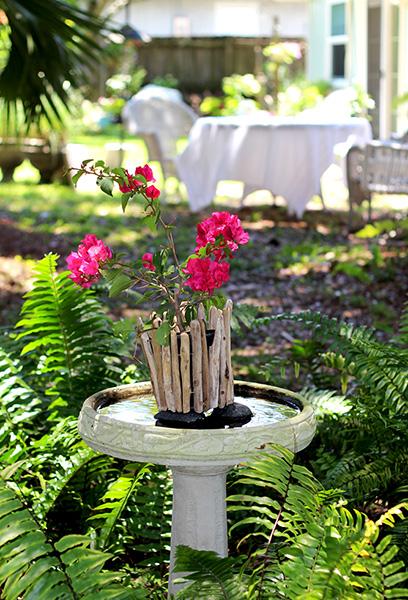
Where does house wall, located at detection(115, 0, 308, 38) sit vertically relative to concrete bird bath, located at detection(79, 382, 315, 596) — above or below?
above

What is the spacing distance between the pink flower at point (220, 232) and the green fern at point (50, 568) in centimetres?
82

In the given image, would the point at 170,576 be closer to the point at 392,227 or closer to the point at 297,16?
the point at 392,227

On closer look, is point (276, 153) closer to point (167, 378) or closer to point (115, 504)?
point (115, 504)

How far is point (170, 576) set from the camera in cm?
264

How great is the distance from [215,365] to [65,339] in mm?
1148

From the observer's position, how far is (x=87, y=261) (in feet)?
8.59

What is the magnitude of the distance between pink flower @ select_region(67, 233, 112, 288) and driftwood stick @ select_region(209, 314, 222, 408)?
0.33 m

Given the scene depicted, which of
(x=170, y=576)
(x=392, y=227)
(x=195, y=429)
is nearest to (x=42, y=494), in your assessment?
(x=170, y=576)

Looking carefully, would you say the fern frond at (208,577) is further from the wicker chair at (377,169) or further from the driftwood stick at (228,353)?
the wicker chair at (377,169)

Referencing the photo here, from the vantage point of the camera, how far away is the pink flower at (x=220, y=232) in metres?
2.62

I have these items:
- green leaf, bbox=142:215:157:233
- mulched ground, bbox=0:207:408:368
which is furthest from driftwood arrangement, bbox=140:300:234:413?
mulched ground, bbox=0:207:408:368

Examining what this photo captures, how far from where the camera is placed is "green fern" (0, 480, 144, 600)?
2.16 meters

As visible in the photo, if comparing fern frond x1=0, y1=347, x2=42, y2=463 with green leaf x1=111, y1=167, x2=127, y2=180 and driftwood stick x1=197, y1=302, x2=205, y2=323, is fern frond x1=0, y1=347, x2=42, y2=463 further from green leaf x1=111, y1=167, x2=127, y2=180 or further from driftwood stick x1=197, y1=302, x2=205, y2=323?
green leaf x1=111, y1=167, x2=127, y2=180

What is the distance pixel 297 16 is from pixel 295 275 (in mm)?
22522
